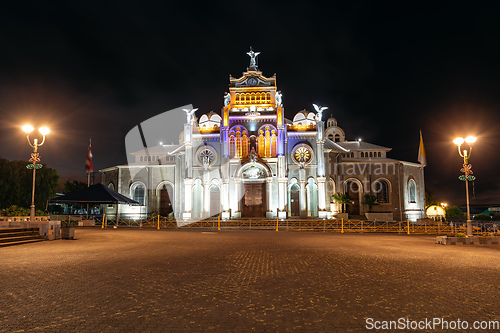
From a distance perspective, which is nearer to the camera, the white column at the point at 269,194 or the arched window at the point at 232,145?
the white column at the point at 269,194

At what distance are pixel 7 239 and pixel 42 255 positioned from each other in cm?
545

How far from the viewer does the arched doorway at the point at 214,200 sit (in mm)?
42844

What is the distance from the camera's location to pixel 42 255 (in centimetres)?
1237

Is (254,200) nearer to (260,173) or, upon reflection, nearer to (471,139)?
(260,173)

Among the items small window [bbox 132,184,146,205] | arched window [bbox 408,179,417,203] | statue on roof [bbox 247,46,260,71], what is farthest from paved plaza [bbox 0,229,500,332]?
arched window [bbox 408,179,417,203]

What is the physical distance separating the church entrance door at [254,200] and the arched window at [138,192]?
53.5 feet

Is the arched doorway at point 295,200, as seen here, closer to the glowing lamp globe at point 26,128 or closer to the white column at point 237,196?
the white column at point 237,196

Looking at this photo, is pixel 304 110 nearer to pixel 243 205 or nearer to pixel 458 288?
pixel 243 205

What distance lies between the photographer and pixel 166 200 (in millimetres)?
47625

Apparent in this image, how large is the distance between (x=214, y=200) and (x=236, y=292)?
36.5 metres

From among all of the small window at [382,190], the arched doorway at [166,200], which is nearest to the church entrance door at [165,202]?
the arched doorway at [166,200]

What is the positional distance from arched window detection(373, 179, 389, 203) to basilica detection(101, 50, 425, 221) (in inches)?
5.3

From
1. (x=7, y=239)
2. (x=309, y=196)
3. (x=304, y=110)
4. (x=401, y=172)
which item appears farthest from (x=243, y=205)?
(x=7, y=239)

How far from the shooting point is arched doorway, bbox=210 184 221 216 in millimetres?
42844
